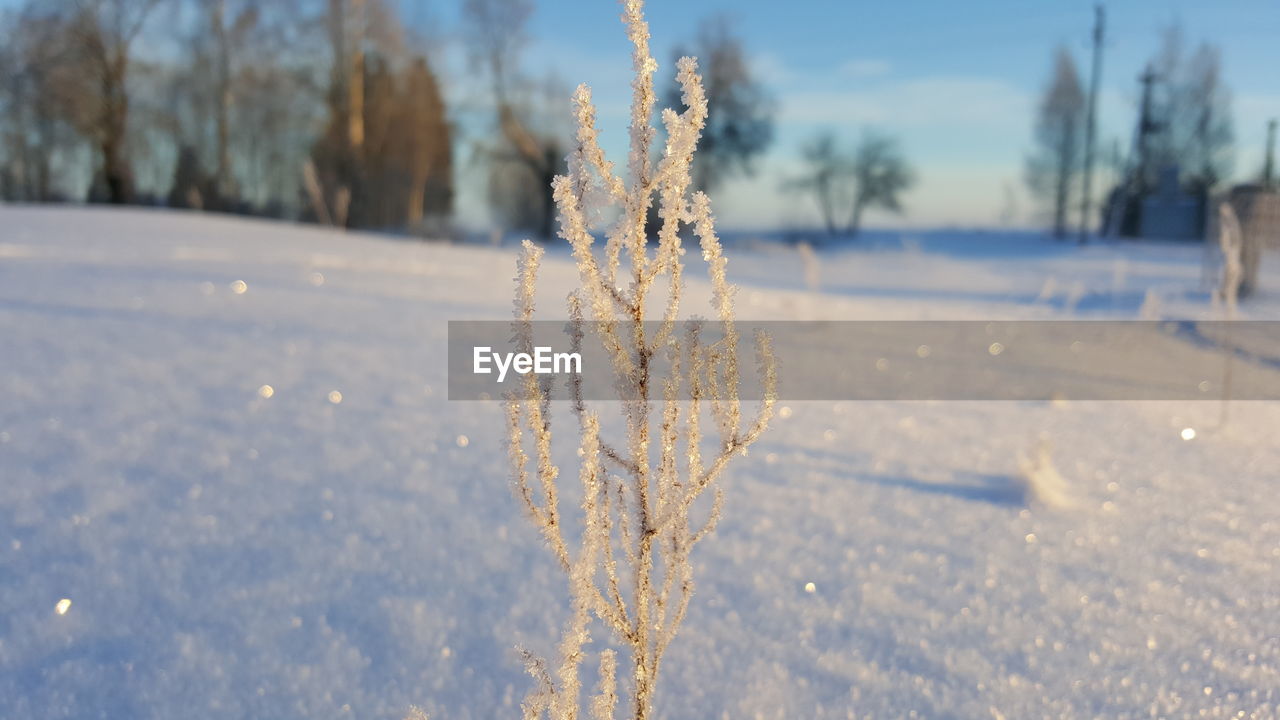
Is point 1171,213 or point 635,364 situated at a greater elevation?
point 1171,213

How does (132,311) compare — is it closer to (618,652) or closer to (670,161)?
(618,652)

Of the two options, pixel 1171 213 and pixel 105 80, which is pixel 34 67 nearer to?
pixel 105 80

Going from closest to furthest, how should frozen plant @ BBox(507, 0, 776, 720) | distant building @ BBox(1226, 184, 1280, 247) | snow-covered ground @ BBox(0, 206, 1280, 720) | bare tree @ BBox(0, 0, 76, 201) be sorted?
frozen plant @ BBox(507, 0, 776, 720), snow-covered ground @ BBox(0, 206, 1280, 720), distant building @ BBox(1226, 184, 1280, 247), bare tree @ BBox(0, 0, 76, 201)

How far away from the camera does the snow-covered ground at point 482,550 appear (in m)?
1.60

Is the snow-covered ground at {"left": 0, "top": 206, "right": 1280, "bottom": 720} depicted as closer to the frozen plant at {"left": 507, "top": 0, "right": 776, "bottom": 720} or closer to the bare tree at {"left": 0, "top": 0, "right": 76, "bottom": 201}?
the frozen plant at {"left": 507, "top": 0, "right": 776, "bottom": 720}

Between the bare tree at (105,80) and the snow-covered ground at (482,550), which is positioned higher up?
the bare tree at (105,80)

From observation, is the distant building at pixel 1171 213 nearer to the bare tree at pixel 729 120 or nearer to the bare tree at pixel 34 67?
the bare tree at pixel 729 120

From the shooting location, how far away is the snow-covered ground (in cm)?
160

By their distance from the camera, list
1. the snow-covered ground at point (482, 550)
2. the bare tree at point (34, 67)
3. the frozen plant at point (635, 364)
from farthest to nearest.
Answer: the bare tree at point (34, 67) → the snow-covered ground at point (482, 550) → the frozen plant at point (635, 364)

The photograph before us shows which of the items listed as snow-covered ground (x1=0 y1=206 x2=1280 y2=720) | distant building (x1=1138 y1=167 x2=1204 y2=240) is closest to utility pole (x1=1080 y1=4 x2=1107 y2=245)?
distant building (x1=1138 y1=167 x2=1204 y2=240)

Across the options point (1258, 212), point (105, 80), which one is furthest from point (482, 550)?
point (105, 80)

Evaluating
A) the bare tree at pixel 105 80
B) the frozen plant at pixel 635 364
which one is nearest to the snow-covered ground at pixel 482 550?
the frozen plant at pixel 635 364

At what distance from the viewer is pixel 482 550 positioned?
2.16 m

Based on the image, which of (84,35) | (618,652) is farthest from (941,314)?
(84,35)
